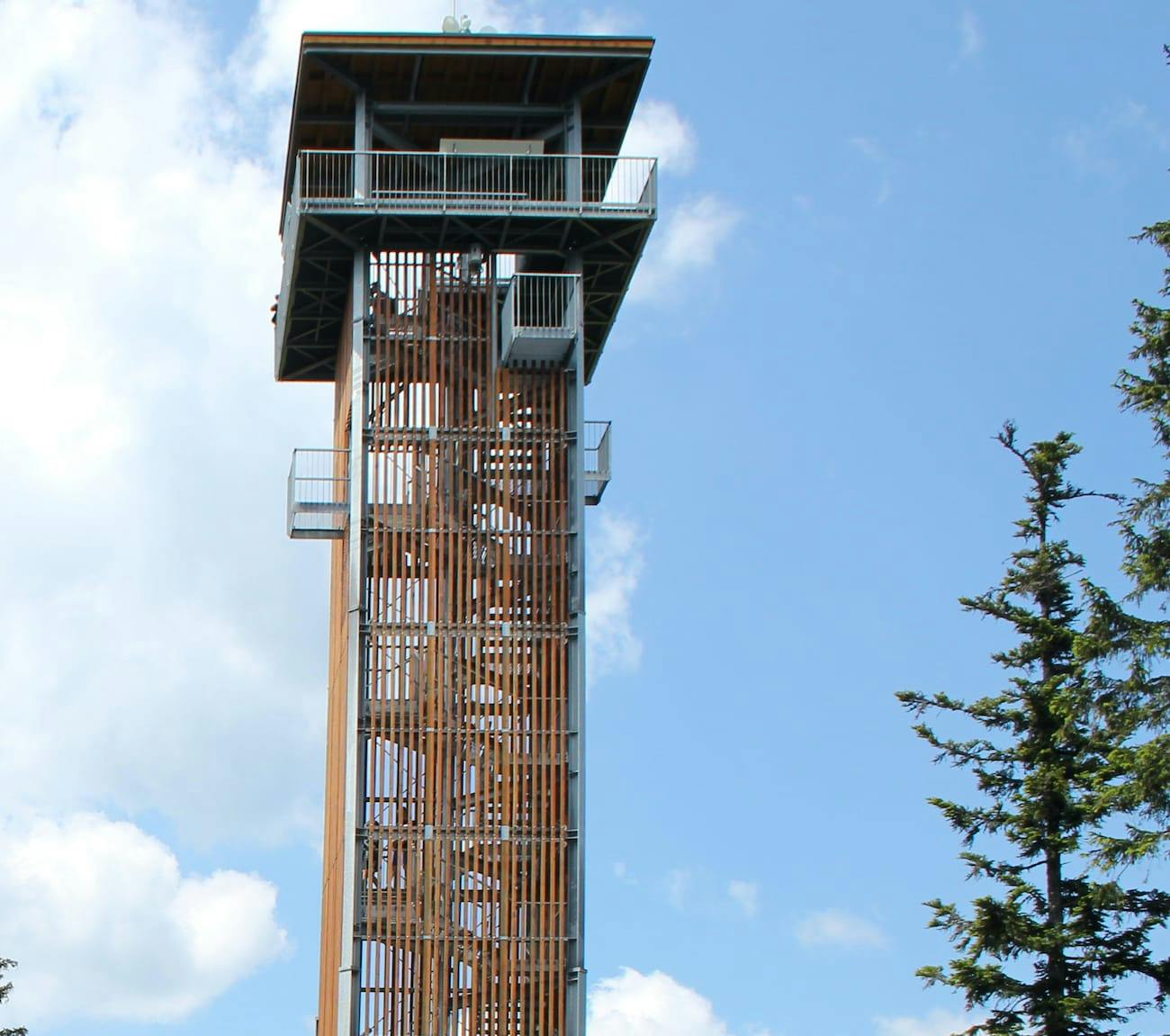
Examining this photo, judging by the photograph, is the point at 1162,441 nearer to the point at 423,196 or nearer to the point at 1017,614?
the point at 1017,614

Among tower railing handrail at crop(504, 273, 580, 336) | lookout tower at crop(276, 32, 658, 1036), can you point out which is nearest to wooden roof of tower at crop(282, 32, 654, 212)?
lookout tower at crop(276, 32, 658, 1036)

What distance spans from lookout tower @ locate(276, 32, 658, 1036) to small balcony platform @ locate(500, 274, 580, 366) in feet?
0.15

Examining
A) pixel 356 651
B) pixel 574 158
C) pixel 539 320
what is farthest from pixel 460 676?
pixel 574 158

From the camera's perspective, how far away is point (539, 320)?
137 ft

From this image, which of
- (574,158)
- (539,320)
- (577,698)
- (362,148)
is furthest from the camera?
(362,148)

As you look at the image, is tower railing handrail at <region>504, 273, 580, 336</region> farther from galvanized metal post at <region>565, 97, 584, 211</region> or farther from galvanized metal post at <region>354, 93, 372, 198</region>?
galvanized metal post at <region>354, 93, 372, 198</region>

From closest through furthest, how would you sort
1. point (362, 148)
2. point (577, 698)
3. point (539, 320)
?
1. point (577, 698)
2. point (539, 320)
3. point (362, 148)

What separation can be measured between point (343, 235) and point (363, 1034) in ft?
45.8

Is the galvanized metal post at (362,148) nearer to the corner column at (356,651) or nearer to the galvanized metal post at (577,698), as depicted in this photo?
the corner column at (356,651)

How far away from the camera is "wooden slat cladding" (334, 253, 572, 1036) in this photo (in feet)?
128

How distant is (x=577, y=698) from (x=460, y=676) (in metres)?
2.02

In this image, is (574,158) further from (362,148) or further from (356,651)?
(356,651)

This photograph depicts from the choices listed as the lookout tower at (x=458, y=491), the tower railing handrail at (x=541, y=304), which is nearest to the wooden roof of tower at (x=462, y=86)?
the lookout tower at (x=458, y=491)

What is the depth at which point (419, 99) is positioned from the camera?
43.2 metres
